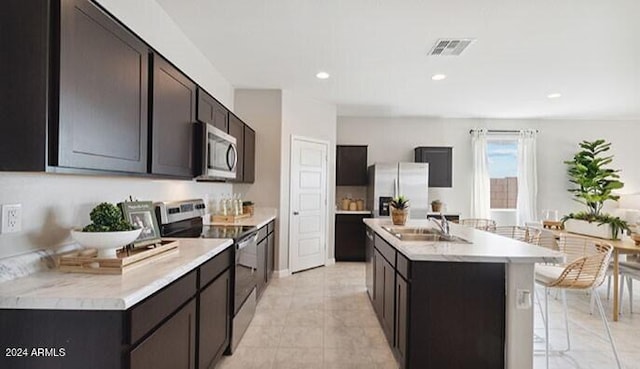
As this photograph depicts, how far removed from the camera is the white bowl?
1506 mm

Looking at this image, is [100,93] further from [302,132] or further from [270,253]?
[302,132]

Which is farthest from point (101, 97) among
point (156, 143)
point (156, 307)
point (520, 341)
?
point (520, 341)

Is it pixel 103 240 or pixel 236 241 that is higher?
pixel 103 240

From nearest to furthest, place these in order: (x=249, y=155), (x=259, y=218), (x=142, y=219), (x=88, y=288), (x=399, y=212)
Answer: (x=88, y=288)
(x=142, y=219)
(x=399, y=212)
(x=259, y=218)
(x=249, y=155)

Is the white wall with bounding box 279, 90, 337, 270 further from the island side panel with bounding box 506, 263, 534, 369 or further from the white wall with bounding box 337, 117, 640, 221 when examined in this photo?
the island side panel with bounding box 506, 263, 534, 369

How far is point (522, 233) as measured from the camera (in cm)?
454

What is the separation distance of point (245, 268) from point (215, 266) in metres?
0.75

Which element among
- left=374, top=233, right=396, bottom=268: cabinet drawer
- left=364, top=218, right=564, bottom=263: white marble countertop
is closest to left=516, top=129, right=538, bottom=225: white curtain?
left=374, top=233, right=396, bottom=268: cabinet drawer

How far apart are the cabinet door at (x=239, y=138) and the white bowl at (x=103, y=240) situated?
2348 millimetres

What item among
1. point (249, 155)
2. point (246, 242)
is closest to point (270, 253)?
point (249, 155)

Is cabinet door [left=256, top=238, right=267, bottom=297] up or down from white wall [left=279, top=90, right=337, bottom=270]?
down

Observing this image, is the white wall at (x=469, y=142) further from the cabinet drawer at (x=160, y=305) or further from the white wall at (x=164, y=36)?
the cabinet drawer at (x=160, y=305)

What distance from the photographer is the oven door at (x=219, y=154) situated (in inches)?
110

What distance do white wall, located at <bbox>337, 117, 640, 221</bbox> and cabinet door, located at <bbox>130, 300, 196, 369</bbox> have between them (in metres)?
5.24
